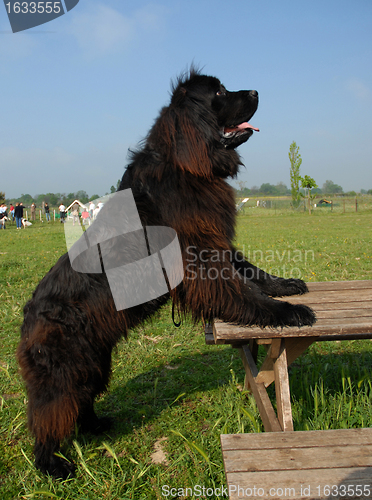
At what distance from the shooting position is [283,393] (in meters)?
1.94

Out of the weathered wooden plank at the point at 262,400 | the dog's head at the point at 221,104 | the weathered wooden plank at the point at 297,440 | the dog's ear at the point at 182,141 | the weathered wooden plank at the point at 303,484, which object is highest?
the dog's head at the point at 221,104

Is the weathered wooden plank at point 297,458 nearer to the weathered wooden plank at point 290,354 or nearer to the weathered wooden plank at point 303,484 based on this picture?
the weathered wooden plank at point 303,484

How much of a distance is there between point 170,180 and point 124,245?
47cm

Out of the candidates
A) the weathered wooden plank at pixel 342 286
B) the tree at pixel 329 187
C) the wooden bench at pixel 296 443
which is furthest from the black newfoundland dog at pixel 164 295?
the tree at pixel 329 187

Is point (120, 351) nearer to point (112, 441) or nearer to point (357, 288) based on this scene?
point (112, 441)

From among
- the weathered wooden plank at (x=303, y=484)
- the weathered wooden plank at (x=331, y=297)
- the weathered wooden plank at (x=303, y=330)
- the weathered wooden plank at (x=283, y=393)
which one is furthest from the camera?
the weathered wooden plank at (x=331, y=297)

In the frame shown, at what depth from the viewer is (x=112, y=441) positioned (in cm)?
241

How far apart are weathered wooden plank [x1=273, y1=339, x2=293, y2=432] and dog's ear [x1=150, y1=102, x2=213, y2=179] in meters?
1.12

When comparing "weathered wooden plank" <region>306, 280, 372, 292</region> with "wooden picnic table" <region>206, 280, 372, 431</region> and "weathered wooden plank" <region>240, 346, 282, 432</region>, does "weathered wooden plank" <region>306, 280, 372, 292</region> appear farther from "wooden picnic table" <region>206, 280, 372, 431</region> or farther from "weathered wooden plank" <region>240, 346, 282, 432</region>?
"weathered wooden plank" <region>240, 346, 282, 432</region>

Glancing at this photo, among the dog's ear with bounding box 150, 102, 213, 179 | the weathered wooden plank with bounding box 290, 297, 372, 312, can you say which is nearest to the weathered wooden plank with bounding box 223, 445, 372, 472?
the weathered wooden plank with bounding box 290, 297, 372, 312

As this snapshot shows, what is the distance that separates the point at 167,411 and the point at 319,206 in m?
37.7

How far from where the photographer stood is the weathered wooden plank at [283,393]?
1886mm

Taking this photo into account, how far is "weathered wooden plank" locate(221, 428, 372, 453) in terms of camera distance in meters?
1.48

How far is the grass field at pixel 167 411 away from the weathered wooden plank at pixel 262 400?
3.8 inches
